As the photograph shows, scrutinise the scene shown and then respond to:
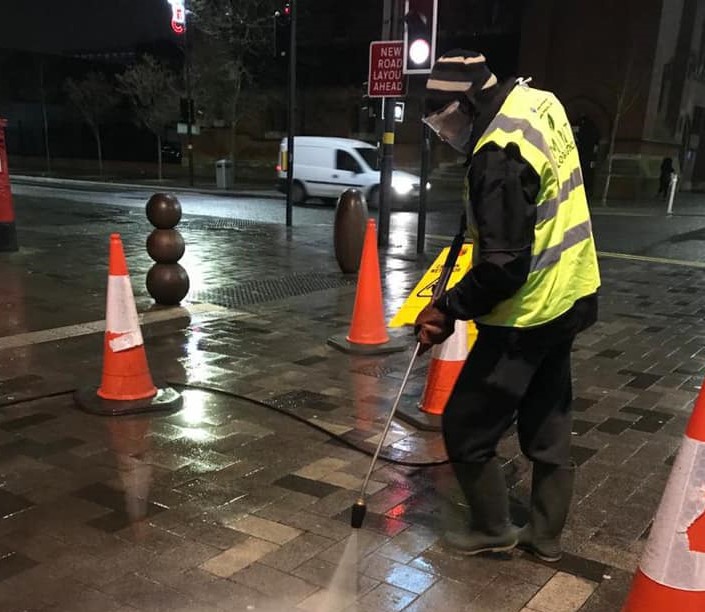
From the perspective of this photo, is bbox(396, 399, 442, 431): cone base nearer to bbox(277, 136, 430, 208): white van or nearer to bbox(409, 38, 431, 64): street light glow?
bbox(409, 38, 431, 64): street light glow

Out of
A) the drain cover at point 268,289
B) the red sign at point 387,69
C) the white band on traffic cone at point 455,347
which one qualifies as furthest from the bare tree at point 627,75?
the white band on traffic cone at point 455,347

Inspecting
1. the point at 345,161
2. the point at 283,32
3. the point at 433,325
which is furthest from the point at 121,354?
the point at 345,161

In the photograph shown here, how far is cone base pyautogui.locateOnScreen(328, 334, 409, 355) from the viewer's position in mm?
5656

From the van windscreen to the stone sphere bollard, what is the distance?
40.2 ft

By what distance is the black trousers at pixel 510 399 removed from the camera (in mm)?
2621

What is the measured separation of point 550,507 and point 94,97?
42045 millimetres

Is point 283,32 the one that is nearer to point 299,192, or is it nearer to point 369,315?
point 299,192

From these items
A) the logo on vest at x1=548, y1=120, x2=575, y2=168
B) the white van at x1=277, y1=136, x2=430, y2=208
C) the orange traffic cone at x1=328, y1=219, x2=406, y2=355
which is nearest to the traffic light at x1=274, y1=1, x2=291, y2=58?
the white van at x1=277, y1=136, x2=430, y2=208

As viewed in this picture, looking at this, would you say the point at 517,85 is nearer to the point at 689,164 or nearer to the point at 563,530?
the point at 563,530

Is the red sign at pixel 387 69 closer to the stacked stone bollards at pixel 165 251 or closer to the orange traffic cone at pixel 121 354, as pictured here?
the stacked stone bollards at pixel 165 251

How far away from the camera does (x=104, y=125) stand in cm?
4288

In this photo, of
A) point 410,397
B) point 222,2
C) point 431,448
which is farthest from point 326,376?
point 222,2

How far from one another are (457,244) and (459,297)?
1.20 ft

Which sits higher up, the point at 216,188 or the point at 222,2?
the point at 222,2
